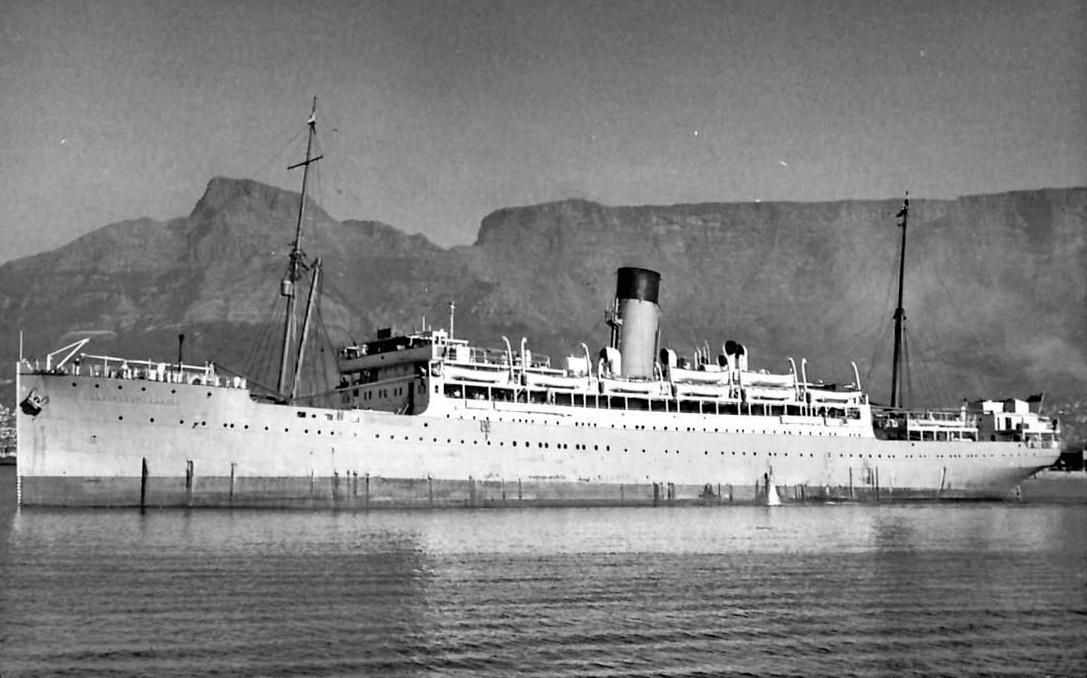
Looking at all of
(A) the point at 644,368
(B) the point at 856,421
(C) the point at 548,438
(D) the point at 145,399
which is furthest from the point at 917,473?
(D) the point at 145,399

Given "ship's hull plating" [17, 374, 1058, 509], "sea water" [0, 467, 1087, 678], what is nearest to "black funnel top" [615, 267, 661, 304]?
"ship's hull plating" [17, 374, 1058, 509]

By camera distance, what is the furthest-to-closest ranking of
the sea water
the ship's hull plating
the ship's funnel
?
the ship's funnel < the ship's hull plating < the sea water

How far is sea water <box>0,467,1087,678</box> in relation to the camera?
1653cm

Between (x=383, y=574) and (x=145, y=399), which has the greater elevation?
(x=145, y=399)

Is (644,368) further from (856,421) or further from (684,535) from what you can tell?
(684,535)

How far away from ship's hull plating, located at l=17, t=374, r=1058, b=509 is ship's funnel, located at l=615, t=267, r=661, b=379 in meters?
4.16

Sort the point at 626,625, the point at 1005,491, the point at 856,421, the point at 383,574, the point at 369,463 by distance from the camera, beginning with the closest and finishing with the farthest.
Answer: the point at 626,625 < the point at 383,574 < the point at 369,463 < the point at 856,421 < the point at 1005,491

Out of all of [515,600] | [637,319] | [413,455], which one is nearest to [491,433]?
[413,455]

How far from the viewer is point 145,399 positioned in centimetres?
3834

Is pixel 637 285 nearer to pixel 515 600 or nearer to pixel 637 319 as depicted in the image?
pixel 637 319

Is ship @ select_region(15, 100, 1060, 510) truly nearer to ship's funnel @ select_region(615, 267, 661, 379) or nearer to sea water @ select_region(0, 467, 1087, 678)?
ship's funnel @ select_region(615, 267, 661, 379)

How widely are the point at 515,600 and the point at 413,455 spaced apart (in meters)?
22.2

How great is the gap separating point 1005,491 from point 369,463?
37.9 m

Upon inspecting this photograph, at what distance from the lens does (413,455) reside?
42969mm
